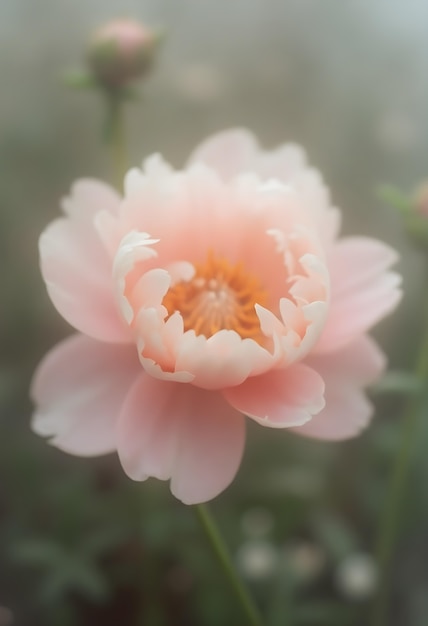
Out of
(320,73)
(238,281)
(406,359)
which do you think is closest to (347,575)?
(406,359)

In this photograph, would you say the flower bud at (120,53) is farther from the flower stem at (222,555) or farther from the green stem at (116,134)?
the flower stem at (222,555)

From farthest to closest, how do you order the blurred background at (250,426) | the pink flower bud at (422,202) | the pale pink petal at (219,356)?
the blurred background at (250,426) < the pink flower bud at (422,202) < the pale pink petal at (219,356)

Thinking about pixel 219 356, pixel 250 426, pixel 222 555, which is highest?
pixel 219 356

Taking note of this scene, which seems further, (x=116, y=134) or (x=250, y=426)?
(x=250, y=426)

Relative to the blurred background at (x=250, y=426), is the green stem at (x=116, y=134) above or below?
above

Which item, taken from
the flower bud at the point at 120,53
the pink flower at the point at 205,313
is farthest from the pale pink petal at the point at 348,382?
the flower bud at the point at 120,53

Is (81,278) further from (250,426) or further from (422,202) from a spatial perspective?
(250,426)

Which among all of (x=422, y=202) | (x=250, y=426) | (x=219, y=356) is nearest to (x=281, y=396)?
(x=219, y=356)
